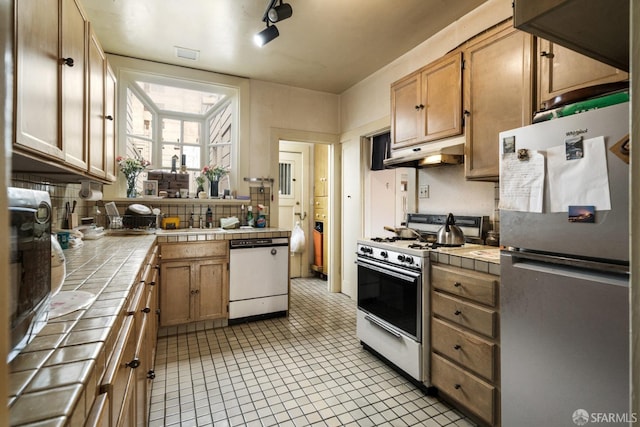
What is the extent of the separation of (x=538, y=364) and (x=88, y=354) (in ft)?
4.90

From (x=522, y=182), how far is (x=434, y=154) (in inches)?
36.9

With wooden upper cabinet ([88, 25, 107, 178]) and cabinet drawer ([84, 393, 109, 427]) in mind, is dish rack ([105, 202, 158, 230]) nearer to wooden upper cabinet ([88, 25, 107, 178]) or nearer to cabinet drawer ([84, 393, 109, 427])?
wooden upper cabinet ([88, 25, 107, 178])

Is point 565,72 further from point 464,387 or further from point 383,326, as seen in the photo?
point 383,326

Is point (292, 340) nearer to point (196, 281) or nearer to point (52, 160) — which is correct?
point (196, 281)

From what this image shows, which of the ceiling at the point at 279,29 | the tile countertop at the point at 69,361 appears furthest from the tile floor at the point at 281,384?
the ceiling at the point at 279,29

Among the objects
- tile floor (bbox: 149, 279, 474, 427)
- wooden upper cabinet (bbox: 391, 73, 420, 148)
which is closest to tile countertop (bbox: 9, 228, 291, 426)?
tile floor (bbox: 149, 279, 474, 427)

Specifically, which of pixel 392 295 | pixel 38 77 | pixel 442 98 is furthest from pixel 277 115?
pixel 38 77

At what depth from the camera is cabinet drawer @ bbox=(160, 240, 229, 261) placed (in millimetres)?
2697

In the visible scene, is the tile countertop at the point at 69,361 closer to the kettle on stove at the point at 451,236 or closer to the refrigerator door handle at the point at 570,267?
Result: the refrigerator door handle at the point at 570,267

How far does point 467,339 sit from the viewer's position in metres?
1.63

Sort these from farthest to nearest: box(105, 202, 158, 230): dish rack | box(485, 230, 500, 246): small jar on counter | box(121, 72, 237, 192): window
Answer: box(121, 72, 237, 192): window, box(105, 202, 158, 230): dish rack, box(485, 230, 500, 246): small jar on counter

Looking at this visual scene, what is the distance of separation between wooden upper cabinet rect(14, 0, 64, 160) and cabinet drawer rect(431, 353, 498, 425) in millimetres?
2134

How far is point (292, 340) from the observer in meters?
2.67

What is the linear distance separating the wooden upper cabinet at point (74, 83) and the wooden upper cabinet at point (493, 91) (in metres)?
2.15
